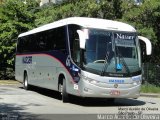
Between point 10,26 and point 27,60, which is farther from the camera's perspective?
point 10,26

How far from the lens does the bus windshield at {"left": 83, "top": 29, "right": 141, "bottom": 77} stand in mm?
17625

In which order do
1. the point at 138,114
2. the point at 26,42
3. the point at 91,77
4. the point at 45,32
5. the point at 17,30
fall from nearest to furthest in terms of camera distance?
the point at 138,114 → the point at 91,77 → the point at 45,32 → the point at 26,42 → the point at 17,30

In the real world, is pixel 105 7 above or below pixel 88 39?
above

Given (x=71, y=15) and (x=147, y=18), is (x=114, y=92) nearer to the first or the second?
(x=147, y=18)

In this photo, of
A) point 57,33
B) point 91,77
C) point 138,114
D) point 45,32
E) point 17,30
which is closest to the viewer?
point 138,114

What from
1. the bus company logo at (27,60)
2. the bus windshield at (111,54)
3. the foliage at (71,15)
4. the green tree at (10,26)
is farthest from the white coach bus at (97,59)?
the green tree at (10,26)

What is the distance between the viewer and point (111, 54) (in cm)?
1789

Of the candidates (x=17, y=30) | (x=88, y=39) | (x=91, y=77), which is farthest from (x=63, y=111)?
(x=17, y=30)

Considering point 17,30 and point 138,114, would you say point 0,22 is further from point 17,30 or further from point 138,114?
point 138,114

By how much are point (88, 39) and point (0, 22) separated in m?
21.6

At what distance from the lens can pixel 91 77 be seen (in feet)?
57.5

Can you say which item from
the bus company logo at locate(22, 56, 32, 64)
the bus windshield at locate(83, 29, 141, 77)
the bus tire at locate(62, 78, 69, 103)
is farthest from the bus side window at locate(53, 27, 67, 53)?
the bus company logo at locate(22, 56, 32, 64)

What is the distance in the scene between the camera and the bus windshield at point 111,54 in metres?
17.6

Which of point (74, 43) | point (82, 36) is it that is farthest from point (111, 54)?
point (74, 43)
